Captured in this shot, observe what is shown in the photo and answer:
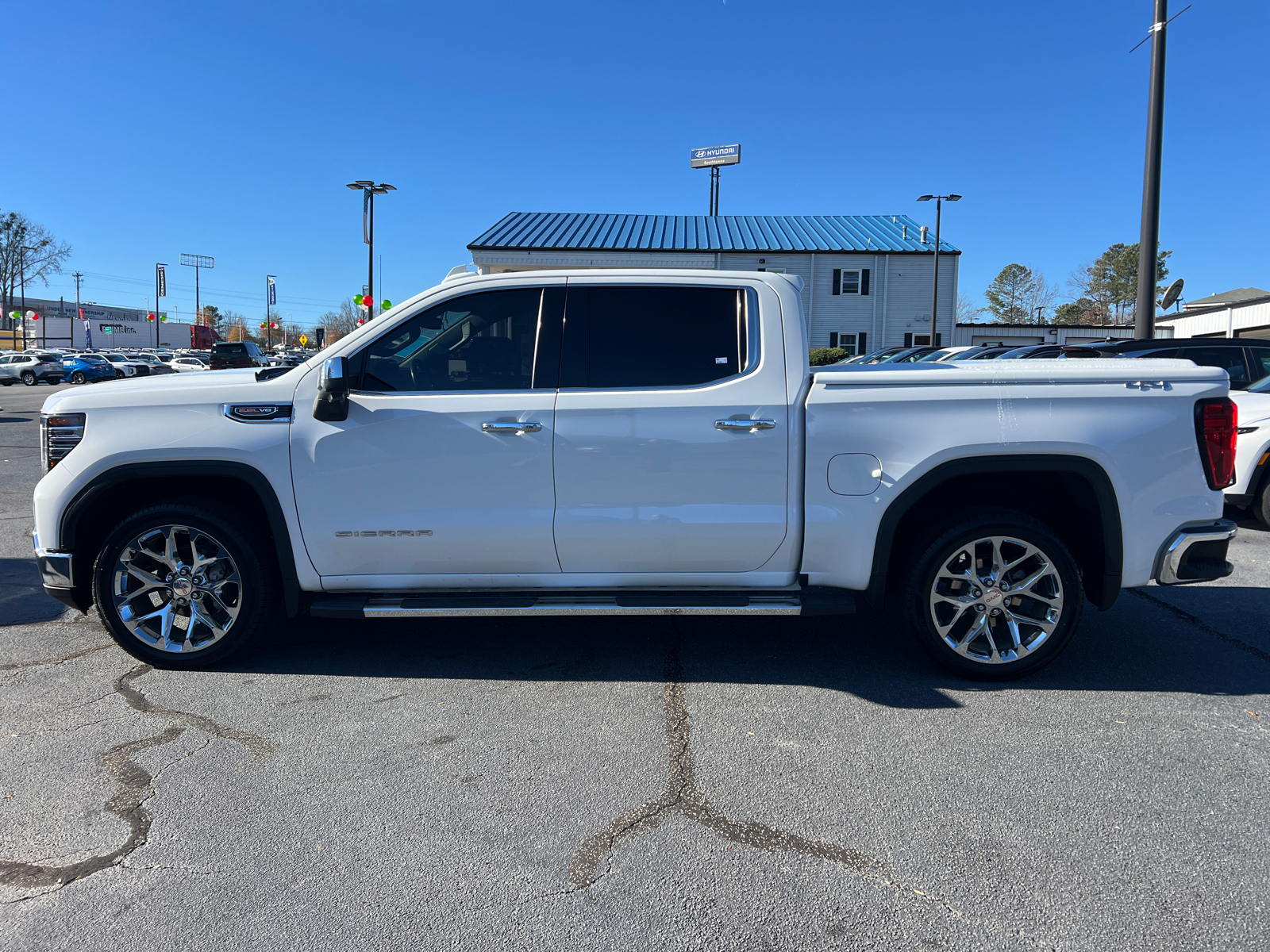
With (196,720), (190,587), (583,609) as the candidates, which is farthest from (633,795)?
(190,587)

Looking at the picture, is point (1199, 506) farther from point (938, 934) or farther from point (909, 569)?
point (938, 934)

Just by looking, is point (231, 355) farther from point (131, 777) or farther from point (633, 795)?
point (633, 795)

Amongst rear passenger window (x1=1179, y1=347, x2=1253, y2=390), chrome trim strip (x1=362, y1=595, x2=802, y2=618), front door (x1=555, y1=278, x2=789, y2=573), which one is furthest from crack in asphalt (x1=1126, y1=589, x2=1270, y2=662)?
rear passenger window (x1=1179, y1=347, x2=1253, y2=390)

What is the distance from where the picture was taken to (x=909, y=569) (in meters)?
4.27

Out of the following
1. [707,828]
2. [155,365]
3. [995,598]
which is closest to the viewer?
[707,828]

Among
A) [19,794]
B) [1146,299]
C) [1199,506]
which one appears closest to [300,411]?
[19,794]

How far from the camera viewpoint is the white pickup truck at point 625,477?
162 inches

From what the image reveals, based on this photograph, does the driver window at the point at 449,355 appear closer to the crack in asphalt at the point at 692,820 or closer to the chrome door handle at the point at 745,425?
the chrome door handle at the point at 745,425

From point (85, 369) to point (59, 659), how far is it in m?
47.0

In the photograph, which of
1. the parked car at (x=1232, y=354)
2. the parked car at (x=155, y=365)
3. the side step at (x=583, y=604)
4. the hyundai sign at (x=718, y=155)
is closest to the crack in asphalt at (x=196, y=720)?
the side step at (x=583, y=604)

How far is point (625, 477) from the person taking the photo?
4.16m

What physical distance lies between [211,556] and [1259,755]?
4736 mm

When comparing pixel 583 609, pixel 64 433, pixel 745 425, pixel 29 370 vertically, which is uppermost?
pixel 29 370

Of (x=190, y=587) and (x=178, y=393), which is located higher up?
(x=178, y=393)
